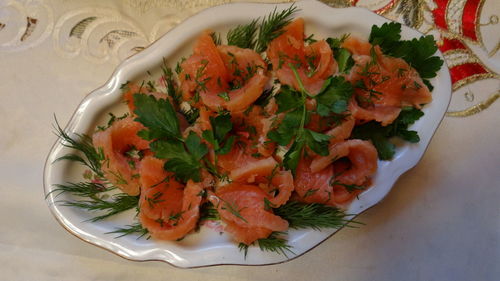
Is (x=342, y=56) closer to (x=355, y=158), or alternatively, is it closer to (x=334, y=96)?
(x=334, y=96)

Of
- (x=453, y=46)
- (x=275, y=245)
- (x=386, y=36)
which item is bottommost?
(x=275, y=245)

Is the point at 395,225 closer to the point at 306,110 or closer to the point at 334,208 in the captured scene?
the point at 334,208

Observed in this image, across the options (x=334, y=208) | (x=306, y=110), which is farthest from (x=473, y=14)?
(x=334, y=208)

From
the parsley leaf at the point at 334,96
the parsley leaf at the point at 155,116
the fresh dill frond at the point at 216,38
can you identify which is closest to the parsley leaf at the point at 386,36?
the parsley leaf at the point at 334,96

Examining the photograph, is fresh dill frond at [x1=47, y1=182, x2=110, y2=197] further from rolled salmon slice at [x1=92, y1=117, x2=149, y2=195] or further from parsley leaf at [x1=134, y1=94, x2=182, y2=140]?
parsley leaf at [x1=134, y1=94, x2=182, y2=140]

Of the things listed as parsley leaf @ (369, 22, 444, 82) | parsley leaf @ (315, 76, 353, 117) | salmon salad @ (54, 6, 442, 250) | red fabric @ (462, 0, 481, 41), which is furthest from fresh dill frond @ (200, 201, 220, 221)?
red fabric @ (462, 0, 481, 41)

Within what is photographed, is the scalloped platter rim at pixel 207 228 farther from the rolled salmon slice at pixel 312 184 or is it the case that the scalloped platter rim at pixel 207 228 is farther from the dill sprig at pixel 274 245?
the rolled salmon slice at pixel 312 184

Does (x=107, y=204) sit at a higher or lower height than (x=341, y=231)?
higher

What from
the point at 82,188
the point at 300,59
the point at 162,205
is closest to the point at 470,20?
the point at 300,59
